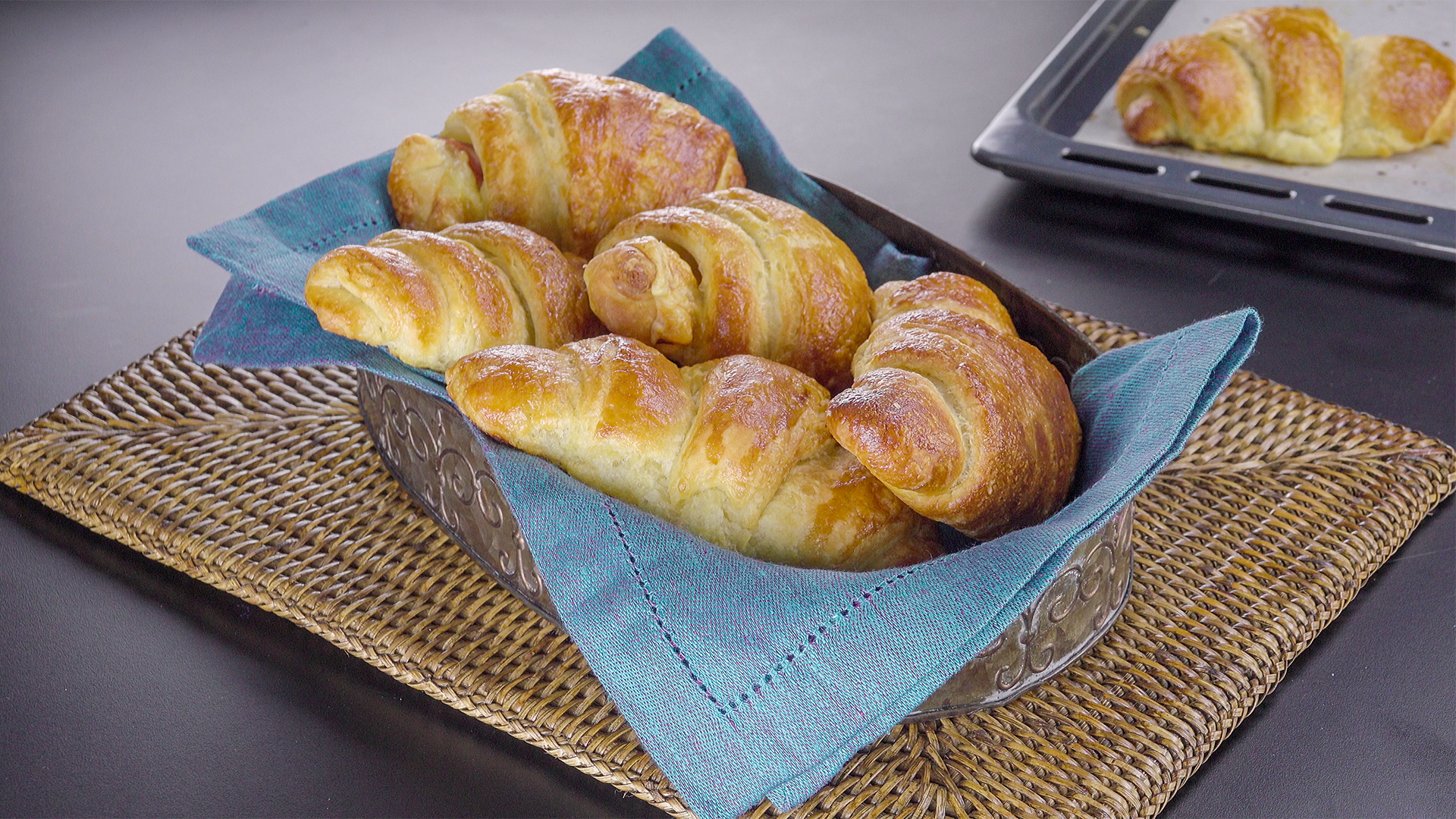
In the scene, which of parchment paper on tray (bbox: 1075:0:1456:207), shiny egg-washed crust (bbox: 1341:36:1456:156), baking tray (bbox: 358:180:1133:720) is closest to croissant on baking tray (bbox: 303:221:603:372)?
baking tray (bbox: 358:180:1133:720)

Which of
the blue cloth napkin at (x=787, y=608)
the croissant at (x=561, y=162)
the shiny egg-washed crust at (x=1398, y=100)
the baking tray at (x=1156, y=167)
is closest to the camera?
the blue cloth napkin at (x=787, y=608)

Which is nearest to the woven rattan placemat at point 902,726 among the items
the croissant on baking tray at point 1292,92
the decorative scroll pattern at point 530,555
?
the decorative scroll pattern at point 530,555

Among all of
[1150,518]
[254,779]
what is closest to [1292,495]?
[1150,518]

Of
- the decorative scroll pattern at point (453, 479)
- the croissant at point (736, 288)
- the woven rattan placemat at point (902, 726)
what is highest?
the croissant at point (736, 288)

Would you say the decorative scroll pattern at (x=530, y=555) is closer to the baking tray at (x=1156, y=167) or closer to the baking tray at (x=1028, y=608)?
the baking tray at (x=1028, y=608)

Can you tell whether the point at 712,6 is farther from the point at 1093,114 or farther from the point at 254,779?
the point at 254,779
